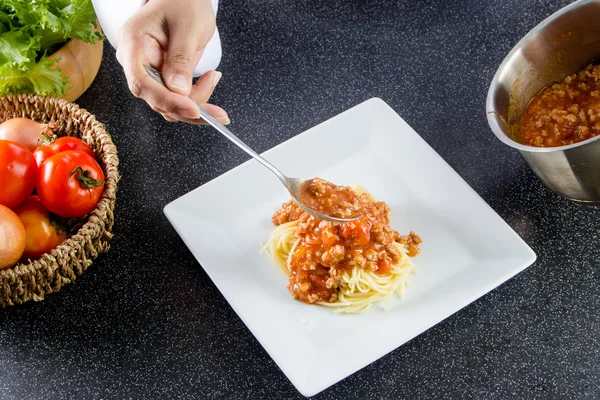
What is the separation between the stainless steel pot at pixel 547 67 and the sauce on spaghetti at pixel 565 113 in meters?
0.03

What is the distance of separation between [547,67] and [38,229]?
148 centimetres

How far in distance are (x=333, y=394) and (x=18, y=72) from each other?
127 centimetres

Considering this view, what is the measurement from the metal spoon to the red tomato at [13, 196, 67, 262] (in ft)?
1.50

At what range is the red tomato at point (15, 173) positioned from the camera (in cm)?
171

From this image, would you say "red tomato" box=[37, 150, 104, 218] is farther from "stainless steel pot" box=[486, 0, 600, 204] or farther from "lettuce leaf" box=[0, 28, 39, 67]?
"stainless steel pot" box=[486, 0, 600, 204]

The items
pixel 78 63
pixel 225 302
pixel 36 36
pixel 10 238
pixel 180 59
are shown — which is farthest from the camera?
pixel 78 63

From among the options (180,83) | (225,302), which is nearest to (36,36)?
(180,83)

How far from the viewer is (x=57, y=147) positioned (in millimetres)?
1821

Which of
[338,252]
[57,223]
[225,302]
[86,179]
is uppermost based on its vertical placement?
[86,179]

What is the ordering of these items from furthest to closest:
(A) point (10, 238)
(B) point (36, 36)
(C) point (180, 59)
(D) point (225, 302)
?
1. (B) point (36, 36)
2. (D) point (225, 302)
3. (C) point (180, 59)
4. (A) point (10, 238)

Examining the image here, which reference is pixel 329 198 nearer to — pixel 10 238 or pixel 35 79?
pixel 10 238

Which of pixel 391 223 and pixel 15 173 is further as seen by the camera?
pixel 391 223

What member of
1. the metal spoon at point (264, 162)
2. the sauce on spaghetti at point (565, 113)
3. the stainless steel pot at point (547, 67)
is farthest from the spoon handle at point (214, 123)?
the sauce on spaghetti at point (565, 113)

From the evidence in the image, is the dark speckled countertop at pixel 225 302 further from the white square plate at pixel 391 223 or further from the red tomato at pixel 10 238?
the red tomato at pixel 10 238
